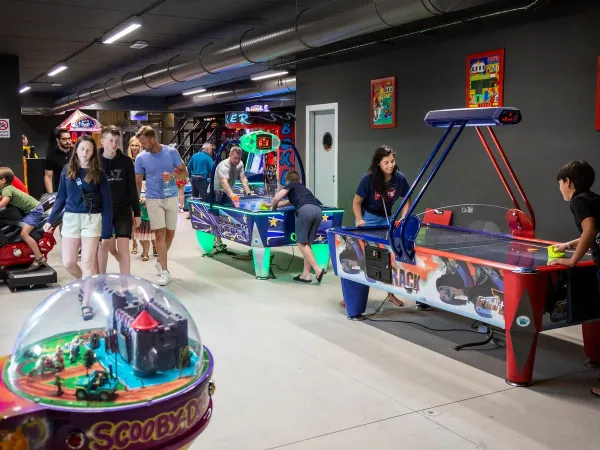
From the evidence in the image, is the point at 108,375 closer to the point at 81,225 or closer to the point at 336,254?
the point at 81,225

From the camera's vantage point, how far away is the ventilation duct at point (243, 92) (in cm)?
1246

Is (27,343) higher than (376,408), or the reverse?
(27,343)

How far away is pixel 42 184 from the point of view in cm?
1266

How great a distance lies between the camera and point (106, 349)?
217 cm

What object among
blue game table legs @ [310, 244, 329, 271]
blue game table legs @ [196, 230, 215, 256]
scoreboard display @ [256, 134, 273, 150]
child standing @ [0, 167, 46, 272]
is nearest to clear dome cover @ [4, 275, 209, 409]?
child standing @ [0, 167, 46, 272]

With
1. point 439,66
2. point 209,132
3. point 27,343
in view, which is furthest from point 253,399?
point 209,132

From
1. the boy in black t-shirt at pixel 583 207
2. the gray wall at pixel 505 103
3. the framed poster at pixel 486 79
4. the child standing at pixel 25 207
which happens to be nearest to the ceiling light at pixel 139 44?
the gray wall at pixel 505 103

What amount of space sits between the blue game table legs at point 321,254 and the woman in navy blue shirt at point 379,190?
1.34 m

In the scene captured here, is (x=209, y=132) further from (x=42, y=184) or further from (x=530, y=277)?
(x=530, y=277)

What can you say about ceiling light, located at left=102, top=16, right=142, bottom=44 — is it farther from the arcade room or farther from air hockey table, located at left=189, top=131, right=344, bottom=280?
air hockey table, located at left=189, top=131, right=344, bottom=280

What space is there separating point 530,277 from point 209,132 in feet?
48.9

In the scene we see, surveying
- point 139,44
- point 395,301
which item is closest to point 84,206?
point 395,301

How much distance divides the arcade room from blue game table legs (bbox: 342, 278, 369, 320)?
0.02 metres

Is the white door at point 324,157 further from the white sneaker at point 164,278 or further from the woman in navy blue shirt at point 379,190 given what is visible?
the woman in navy blue shirt at point 379,190
